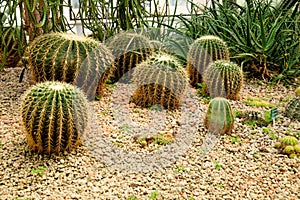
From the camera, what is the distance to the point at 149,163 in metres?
1.73

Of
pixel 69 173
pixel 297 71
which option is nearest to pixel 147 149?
A: pixel 69 173

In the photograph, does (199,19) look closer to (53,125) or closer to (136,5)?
(136,5)

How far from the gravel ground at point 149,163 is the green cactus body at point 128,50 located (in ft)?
1.21

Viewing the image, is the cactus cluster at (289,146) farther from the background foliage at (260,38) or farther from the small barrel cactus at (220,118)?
the background foliage at (260,38)

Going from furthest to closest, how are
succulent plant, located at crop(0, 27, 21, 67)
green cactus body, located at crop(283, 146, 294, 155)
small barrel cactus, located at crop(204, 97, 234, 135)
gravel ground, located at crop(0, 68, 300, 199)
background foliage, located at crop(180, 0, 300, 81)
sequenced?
background foliage, located at crop(180, 0, 300, 81), succulent plant, located at crop(0, 27, 21, 67), small barrel cactus, located at crop(204, 97, 234, 135), green cactus body, located at crop(283, 146, 294, 155), gravel ground, located at crop(0, 68, 300, 199)

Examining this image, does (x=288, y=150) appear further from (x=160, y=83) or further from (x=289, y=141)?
(x=160, y=83)

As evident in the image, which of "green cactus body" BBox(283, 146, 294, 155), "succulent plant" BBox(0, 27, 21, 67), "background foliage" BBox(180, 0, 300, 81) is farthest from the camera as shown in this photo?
"background foliage" BBox(180, 0, 300, 81)

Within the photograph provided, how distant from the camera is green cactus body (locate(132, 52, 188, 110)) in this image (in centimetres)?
223

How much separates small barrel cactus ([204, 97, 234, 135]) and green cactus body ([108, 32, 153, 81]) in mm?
666

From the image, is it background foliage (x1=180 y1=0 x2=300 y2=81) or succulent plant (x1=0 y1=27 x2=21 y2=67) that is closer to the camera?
succulent plant (x1=0 y1=27 x2=21 y2=67)

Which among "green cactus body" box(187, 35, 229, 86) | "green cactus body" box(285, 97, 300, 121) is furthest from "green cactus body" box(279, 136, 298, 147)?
"green cactus body" box(187, 35, 229, 86)

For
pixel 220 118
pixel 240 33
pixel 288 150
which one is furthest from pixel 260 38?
pixel 288 150

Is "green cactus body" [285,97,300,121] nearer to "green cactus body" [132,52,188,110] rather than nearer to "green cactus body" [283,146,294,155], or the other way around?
"green cactus body" [283,146,294,155]

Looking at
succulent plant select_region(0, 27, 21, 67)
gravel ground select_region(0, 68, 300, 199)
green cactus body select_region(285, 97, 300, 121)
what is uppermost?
succulent plant select_region(0, 27, 21, 67)
